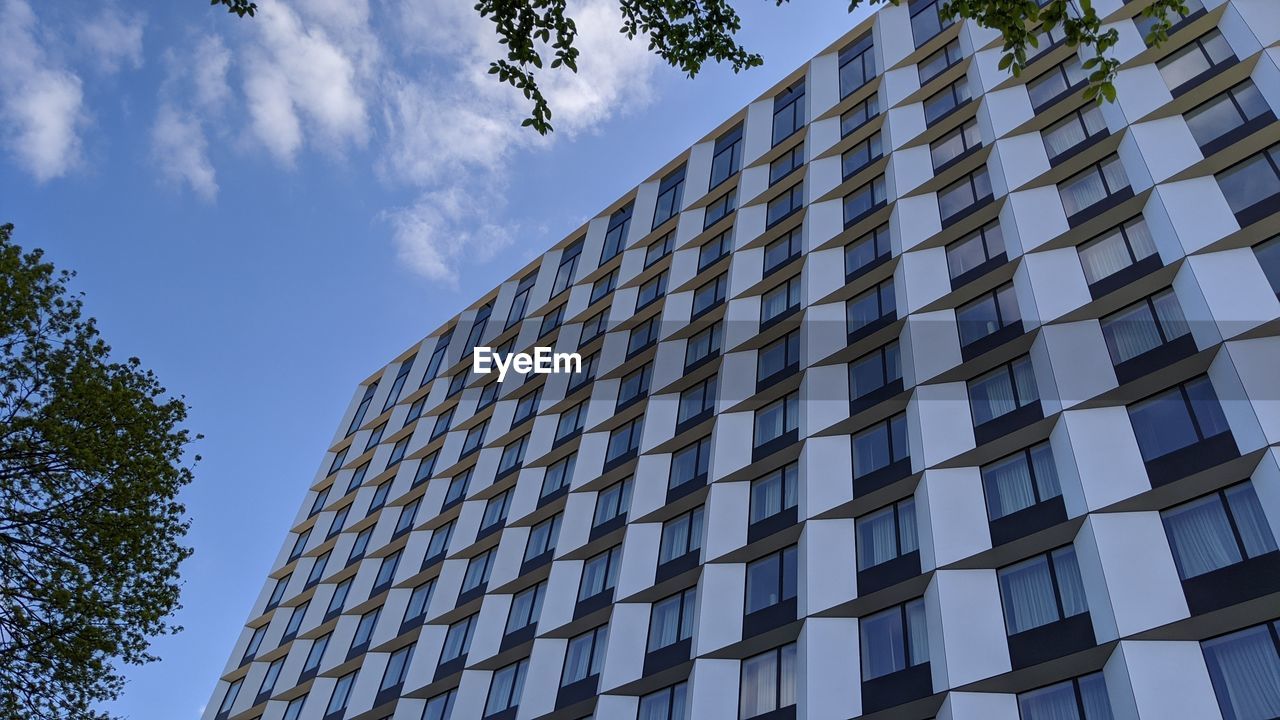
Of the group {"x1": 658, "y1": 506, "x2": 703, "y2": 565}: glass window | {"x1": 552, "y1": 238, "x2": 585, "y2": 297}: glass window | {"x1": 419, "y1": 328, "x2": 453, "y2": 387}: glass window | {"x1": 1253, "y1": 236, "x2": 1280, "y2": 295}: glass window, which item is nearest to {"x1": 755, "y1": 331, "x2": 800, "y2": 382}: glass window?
{"x1": 658, "y1": 506, "x2": 703, "y2": 565}: glass window

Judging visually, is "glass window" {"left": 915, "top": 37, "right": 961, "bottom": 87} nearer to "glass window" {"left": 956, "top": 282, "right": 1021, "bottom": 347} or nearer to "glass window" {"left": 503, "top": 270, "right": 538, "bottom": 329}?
"glass window" {"left": 956, "top": 282, "right": 1021, "bottom": 347}

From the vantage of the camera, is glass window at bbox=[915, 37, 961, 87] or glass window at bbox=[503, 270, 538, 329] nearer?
glass window at bbox=[915, 37, 961, 87]

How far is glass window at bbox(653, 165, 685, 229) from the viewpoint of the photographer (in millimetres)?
46094

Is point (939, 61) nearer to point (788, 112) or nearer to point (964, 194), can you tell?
point (788, 112)

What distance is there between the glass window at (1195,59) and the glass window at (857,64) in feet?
45.7

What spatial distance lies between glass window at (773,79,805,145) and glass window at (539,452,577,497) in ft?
56.3

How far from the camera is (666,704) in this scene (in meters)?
26.7

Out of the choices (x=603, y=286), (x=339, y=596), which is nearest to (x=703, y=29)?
(x=603, y=286)

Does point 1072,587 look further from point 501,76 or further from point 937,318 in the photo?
point 501,76

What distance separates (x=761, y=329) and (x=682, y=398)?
3920mm

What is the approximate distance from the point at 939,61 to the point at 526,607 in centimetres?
2646

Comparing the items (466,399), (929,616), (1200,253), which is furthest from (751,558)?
(466,399)

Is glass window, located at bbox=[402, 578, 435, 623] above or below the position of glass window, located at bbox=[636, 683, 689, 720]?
above

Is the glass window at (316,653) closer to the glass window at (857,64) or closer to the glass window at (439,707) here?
the glass window at (439,707)
